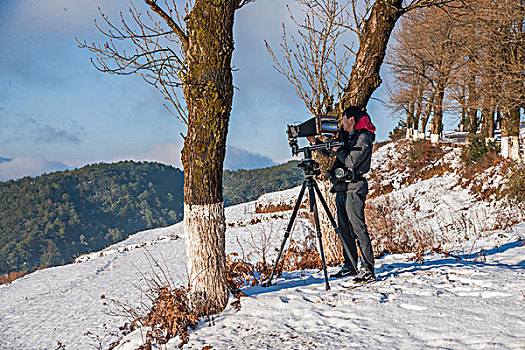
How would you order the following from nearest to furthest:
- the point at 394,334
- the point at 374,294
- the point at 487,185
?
the point at 394,334 → the point at 374,294 → the point at 487,185

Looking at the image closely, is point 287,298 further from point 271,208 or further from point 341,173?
point 271,208

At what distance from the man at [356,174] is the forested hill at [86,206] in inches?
2462

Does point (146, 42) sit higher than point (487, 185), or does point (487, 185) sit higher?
point (146, 42)

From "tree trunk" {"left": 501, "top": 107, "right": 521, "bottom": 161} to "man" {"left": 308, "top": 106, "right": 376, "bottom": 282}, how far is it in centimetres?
1195

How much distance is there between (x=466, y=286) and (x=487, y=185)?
37.3ft

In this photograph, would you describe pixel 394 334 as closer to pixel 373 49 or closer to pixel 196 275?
pixel 196 275

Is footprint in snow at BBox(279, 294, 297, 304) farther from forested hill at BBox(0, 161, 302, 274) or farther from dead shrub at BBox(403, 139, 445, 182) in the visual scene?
forested hill at BBox(0, 161, 302, 274)

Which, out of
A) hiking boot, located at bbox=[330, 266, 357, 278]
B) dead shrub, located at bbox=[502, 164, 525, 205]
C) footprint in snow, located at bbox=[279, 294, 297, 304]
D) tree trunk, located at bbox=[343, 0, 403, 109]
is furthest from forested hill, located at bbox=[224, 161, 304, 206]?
footprint in snow, located at bbox=[279, 294, 297, 304]

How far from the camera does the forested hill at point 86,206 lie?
80812 mm

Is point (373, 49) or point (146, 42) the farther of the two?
point (373, 49)

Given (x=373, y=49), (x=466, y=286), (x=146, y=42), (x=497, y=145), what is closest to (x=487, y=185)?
(x=497, y=145)

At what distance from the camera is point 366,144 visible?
4379 millimetres

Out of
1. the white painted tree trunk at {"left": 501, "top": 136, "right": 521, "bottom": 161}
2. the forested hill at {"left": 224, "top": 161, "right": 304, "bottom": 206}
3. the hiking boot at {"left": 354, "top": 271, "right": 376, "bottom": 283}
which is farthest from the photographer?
the forested hill at {"left": 224, "top": 161, "right": 304, "bottom": 206}

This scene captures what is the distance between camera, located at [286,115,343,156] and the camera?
4195 millimetres
